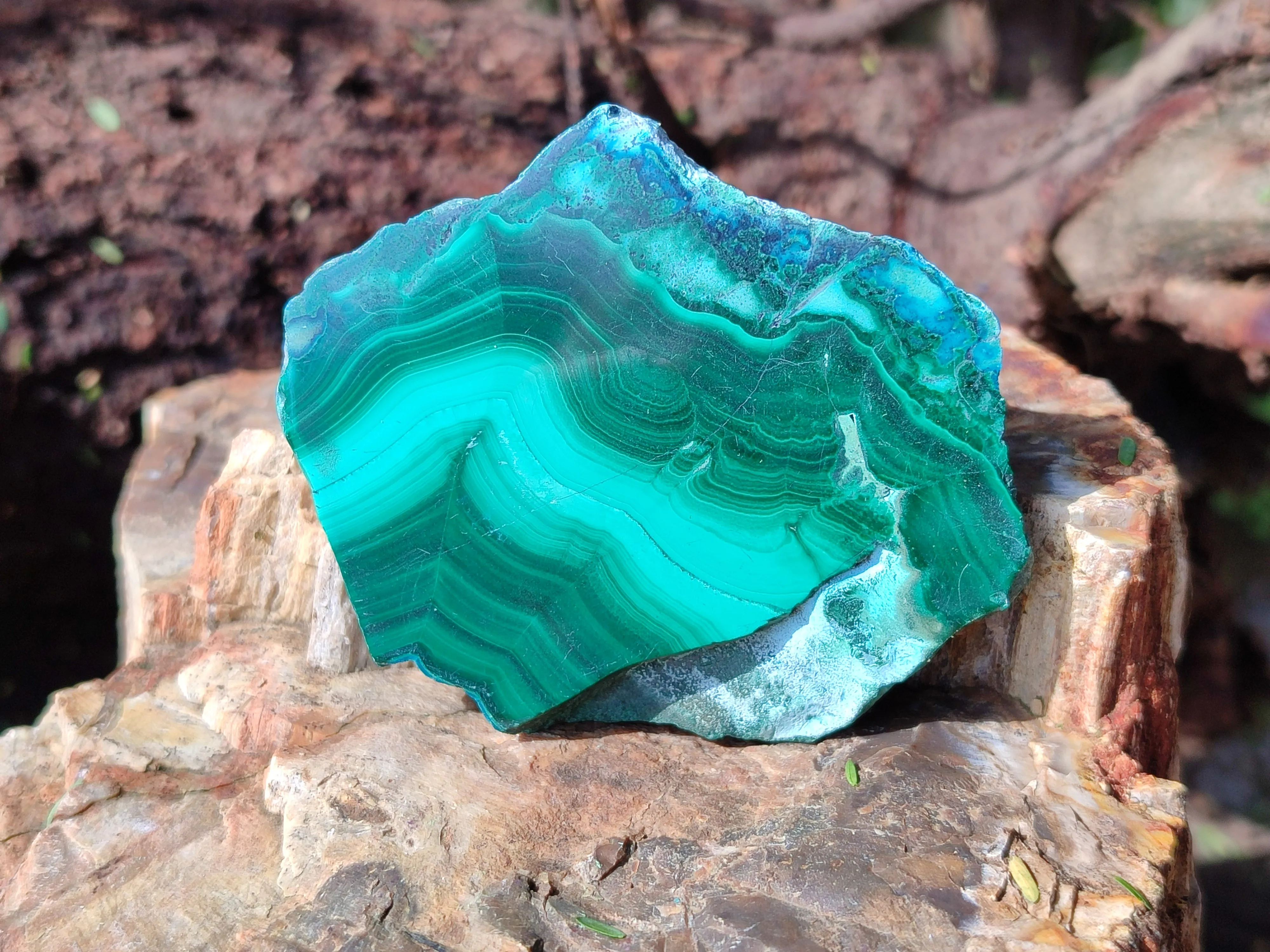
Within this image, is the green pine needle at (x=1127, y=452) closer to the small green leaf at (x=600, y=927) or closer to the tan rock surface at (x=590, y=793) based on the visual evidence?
the tan rock surface at (x=590, y=793)

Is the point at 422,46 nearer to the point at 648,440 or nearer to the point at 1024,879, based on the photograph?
the point at 648,440

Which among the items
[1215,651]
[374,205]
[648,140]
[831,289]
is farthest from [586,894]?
[1215,651]

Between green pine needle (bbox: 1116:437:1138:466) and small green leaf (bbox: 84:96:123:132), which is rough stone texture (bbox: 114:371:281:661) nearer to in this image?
small green leaf (bbox: 84:96:123:132)

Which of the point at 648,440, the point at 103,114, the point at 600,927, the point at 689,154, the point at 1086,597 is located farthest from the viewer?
the point at 689,154

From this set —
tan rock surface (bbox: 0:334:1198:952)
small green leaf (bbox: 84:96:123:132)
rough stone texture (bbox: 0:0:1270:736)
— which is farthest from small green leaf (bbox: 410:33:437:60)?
tan rock surface (bbox: 0:334:1198:952)

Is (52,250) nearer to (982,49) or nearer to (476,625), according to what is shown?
(476,625)

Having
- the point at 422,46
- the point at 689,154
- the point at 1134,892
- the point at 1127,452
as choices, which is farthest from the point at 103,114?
the point at 1134,892
